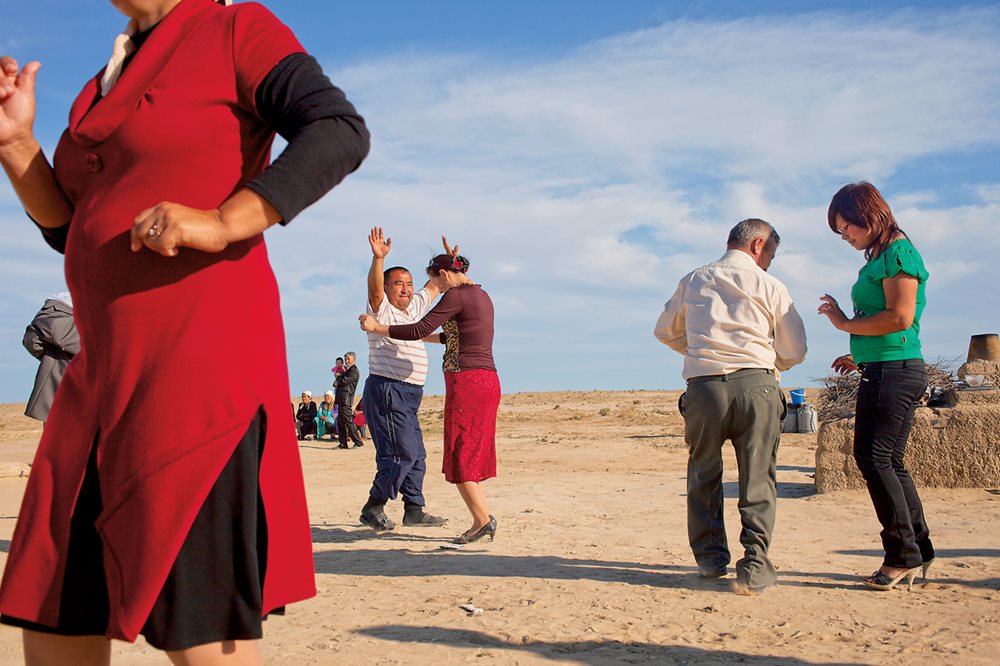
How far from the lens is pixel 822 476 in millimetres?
8984

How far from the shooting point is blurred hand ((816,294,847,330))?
5.05 meters

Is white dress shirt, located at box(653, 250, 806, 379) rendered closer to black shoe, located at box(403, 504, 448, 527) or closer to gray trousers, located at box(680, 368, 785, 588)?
gray trousers, located at box(680, 368, 785, 588)

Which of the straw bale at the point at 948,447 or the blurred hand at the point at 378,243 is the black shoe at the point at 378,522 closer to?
the blurred hand at the point at 378,243

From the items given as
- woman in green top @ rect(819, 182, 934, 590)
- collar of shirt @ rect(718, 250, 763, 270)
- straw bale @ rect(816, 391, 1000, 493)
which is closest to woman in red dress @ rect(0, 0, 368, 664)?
collar of shirt @ rect(718, 250, 763, 270)

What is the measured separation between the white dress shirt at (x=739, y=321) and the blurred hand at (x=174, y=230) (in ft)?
12.6

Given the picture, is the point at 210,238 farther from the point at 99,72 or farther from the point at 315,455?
the point at 315,455

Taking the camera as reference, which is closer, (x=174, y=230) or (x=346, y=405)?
(x=174, y=230)

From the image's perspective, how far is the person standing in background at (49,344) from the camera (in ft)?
21.9

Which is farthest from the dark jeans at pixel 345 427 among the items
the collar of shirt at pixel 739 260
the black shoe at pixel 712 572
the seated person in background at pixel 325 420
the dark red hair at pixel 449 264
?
the collar of shirt at pixel 739 260

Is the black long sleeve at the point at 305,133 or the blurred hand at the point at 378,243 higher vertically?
the blurred hand at the point at 378,243

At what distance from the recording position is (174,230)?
1593mm

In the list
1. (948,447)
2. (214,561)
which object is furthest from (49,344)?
(948,447)

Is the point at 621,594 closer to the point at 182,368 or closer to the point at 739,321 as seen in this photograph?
the point at 739,321

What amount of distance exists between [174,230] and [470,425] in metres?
4.95
